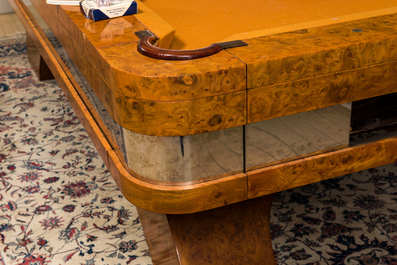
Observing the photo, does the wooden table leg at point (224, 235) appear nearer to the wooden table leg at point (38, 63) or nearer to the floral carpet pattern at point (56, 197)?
the floral carpet pattern at point (56, 197)

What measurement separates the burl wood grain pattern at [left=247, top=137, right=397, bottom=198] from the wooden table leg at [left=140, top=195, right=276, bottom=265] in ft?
0.57

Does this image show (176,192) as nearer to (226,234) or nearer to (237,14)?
(226,234)

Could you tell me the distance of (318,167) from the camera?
1388 millimetres

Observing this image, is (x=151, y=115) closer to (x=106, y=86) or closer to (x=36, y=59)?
(x=106, y=86)

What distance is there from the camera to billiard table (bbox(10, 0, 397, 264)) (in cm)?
118

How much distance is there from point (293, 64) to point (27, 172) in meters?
1.59

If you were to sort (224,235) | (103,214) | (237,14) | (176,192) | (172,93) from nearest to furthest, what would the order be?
(172,93)
(176,192)
(224,235)
(237,14)
(103,214)

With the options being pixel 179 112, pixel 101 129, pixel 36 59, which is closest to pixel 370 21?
pixel 179 112

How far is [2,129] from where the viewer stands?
2787 millimetres

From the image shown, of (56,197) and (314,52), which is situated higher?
(314,52)

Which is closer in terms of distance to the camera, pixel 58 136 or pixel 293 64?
pixel 293 64

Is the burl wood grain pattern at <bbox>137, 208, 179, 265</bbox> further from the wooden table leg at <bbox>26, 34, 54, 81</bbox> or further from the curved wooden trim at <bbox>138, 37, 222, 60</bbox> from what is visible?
the wooden table leg at <bbox>26, 34, 54, 81</bbox>

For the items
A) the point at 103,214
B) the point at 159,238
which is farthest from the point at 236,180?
the point at 103,214

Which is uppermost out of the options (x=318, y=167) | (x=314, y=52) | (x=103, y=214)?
(x=314, y=52)
